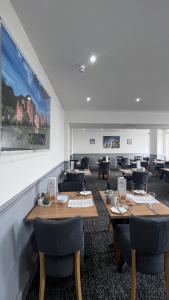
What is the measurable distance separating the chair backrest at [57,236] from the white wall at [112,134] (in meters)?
10.1

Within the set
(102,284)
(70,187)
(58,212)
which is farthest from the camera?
(70,187)

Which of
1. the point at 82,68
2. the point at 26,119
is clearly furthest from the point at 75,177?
the point at 26,119

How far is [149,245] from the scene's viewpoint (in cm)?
153

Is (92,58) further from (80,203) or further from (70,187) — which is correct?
(70,187)

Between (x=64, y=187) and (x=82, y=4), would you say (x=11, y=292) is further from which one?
(x=82, y=4)

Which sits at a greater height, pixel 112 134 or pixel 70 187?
pixel 112 134

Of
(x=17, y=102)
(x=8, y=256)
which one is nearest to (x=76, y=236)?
(x=8, y=256)

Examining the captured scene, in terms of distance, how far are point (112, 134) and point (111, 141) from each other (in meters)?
0.47

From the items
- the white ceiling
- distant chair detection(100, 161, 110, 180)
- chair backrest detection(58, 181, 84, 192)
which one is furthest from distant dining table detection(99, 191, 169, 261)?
distant chair detection(100, 161, 110, 180)

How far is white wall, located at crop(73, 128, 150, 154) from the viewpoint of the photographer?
38.2 ft

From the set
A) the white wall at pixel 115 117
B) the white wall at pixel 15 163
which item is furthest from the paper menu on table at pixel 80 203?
the white wall at pixel 115 117

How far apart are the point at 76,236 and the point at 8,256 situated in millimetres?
592

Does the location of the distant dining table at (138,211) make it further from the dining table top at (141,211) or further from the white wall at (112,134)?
the white wall at (112,134)

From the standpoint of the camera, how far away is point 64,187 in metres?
3.21
